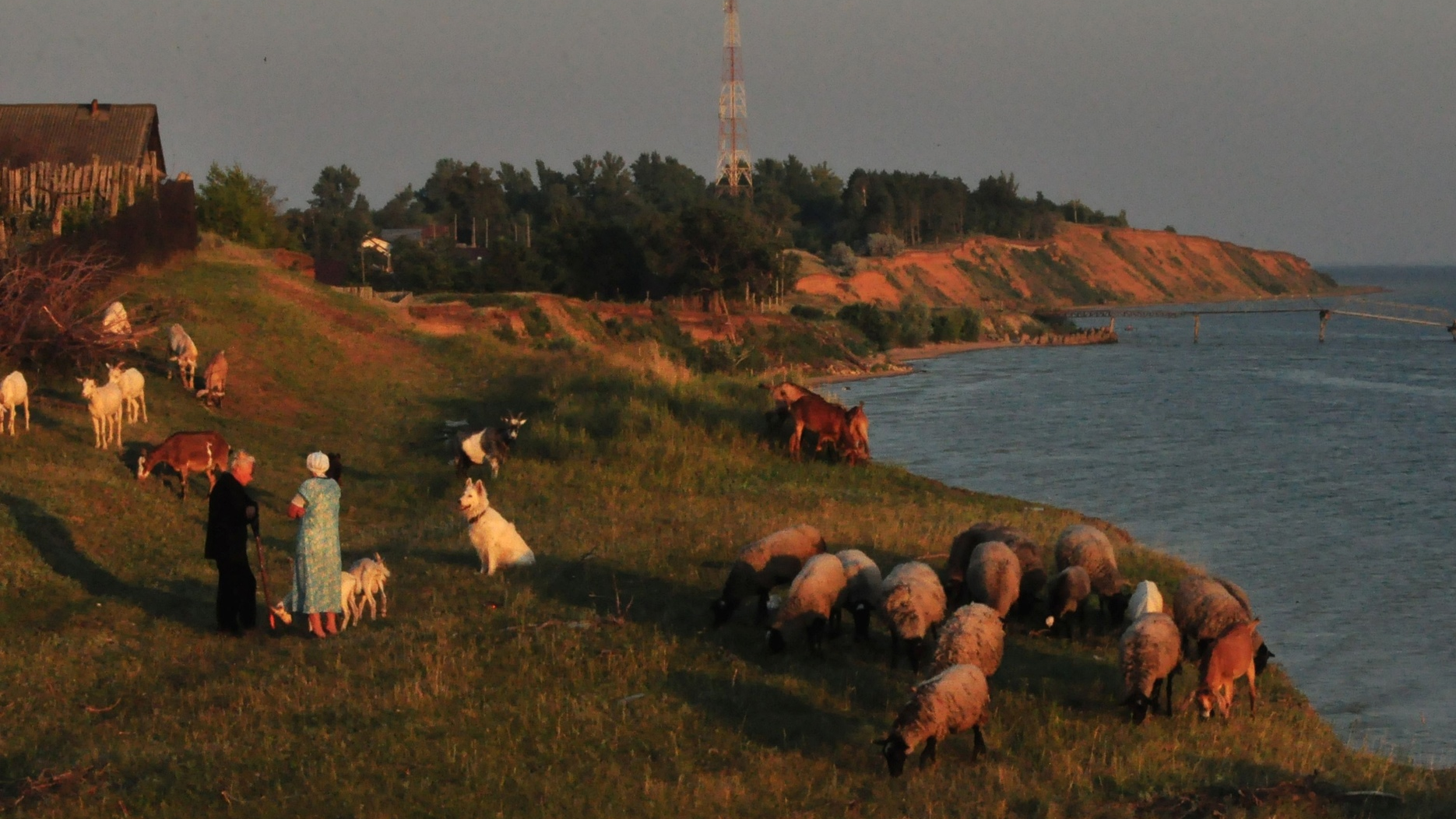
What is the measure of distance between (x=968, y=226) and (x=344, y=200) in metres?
71.4

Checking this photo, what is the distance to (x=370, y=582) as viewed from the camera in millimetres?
13672

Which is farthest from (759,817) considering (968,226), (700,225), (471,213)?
(968,226)

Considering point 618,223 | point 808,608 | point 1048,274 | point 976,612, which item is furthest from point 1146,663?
point 1048,274

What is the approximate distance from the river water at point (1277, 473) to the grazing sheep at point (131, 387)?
58.3 feet

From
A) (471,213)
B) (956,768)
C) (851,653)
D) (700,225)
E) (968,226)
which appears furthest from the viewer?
(968,226)

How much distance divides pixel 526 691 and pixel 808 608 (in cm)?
274

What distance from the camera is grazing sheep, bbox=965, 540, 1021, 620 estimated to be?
547 inches

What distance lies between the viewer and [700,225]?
3073 inches

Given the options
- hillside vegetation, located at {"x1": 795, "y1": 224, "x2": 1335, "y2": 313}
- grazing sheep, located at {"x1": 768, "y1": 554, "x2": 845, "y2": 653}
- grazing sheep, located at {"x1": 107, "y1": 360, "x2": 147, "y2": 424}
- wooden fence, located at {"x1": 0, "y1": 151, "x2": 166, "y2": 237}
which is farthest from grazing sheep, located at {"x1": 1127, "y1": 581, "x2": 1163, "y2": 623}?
hillside vegetation, located at {"x1": 795, "y1": 224, "x2": 1335, "y2": 313}

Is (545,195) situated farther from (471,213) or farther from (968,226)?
(968,226)

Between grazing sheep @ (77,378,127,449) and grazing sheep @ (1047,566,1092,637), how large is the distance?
47.1ft

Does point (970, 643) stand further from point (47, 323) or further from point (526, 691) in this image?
point (47, 323)

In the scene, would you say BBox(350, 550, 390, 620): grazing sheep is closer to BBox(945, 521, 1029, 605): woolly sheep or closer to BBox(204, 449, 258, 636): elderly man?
BBox(204, 449, 258, 636): elderly man

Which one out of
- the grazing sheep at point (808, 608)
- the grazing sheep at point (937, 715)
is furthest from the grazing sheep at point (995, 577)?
the grazing sheep at point (937, 715)
